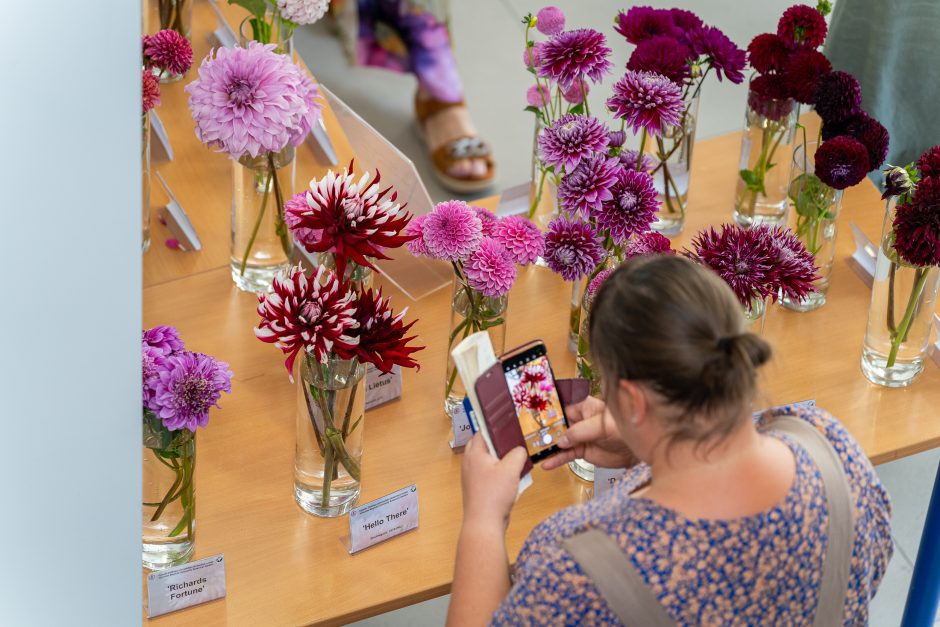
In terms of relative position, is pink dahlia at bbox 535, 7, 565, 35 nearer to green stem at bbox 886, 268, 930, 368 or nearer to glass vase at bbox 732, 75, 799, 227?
glass vase at bbox 732, 75, 799, 227

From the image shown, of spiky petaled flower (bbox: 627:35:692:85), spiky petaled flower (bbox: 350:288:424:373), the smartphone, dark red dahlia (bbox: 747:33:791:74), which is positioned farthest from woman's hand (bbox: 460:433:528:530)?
dark red dahlia (bbox: 747:33:791:74)

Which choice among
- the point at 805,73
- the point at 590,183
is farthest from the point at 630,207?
the point at 805,73

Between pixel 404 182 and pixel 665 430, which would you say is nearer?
pixel 665 430

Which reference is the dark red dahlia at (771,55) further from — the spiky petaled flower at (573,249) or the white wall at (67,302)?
the white wall at (67,302)

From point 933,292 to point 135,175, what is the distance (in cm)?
149

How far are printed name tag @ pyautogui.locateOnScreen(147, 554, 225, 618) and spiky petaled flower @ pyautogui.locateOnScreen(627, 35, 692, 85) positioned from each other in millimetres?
980

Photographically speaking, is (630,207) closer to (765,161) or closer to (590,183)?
(590,183)

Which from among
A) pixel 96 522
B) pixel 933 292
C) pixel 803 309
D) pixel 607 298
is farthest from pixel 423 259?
pixel 96 522

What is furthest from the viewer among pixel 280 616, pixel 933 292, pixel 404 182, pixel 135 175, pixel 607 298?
pixel 404 182

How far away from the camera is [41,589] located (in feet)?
1.87

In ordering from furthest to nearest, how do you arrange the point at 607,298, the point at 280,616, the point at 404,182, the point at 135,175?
1. the point at 404,182
2. the point at 280,616
3. the point at 607,298
4. the point at 135,175

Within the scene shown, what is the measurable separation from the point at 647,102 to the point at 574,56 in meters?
0.13

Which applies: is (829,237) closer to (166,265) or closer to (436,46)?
(166,265)

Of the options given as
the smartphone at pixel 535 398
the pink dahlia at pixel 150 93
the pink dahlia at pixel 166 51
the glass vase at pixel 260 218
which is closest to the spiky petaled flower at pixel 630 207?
the smartphone at pixel 535 398
